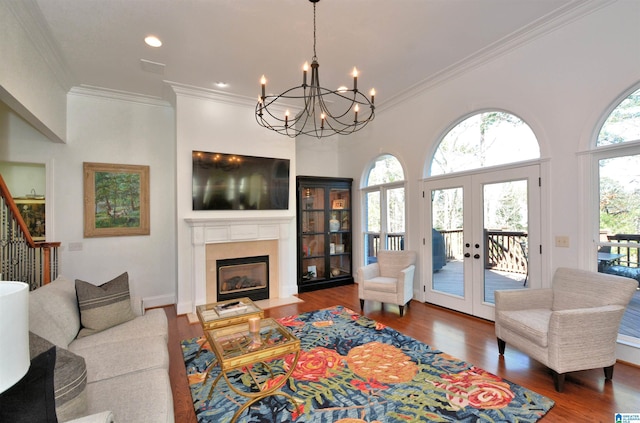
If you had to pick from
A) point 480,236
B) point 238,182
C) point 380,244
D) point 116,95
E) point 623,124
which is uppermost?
point 116,95

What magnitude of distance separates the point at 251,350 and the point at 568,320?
2.42 metres

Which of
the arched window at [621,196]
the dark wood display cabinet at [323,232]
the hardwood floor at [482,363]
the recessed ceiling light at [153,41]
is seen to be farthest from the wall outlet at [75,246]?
the arched window at [621,196]

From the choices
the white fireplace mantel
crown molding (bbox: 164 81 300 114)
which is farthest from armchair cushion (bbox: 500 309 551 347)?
crown molding (bbox: 164 81 300 114)

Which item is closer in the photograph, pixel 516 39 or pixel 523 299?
pixel 523 299

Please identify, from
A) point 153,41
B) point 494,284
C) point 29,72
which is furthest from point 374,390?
point 29,72

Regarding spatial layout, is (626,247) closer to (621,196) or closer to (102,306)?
(621,196)

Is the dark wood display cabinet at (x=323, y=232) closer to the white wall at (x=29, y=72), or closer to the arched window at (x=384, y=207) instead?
the arched window at (x=384, y=207)

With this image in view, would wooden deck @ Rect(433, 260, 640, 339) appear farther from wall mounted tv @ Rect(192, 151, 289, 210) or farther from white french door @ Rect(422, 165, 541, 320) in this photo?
wall mounted tv @ Rect(192, 151, 289, 210)

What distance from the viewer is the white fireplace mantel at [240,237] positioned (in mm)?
4285

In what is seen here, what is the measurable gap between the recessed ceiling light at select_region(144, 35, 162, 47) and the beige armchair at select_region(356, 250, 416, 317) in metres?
3.80

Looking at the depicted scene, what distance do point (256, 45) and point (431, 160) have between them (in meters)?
2.94

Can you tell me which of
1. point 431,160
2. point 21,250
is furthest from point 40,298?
point 431,160

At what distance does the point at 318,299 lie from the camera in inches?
192

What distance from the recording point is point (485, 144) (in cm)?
383
